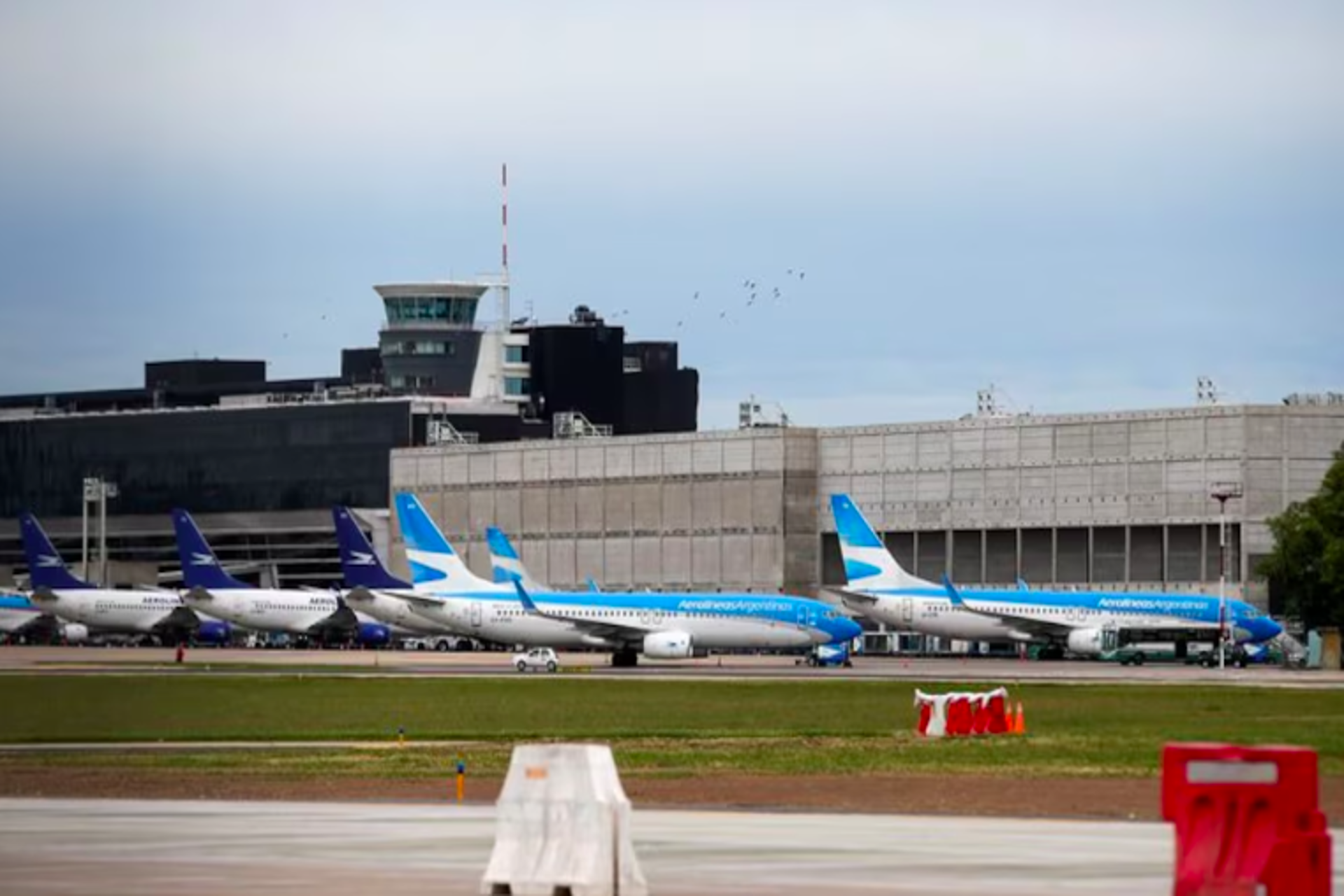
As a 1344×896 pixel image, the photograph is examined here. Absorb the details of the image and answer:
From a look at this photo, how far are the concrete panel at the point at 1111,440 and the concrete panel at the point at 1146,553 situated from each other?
514 cm

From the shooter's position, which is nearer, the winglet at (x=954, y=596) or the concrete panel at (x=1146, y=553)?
the winglet at (x=954, y=596)

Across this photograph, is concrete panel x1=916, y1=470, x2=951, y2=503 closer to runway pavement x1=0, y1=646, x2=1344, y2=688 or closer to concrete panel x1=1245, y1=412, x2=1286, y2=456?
runway pavement x1=0, y1=646, x2=1344, y2=688

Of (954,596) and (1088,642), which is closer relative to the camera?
(1088,642)

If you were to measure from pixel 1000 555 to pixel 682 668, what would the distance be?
5449 centimetres

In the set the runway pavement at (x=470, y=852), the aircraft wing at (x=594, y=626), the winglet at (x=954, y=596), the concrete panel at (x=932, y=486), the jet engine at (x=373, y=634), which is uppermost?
the concrete panel at (x=932, y=486)

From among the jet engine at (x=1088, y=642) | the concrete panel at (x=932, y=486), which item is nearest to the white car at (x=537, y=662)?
the jet engine at (x=1088, y=642)

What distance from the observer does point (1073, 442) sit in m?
190

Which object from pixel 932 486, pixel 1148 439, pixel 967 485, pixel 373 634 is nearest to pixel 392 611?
pixel 373 634

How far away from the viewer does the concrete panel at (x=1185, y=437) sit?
182625mm

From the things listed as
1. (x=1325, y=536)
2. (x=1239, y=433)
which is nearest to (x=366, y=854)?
(x=1325, y=536)

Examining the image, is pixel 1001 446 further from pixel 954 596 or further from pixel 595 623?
pixel 595 623

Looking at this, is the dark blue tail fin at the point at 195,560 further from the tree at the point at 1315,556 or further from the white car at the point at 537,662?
the tree at the point at 1315,556

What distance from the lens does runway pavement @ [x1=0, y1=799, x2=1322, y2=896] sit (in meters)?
32.1

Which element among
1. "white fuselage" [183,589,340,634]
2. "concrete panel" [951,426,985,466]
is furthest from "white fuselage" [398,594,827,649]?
"concrete panel" [951,426,985,466]
